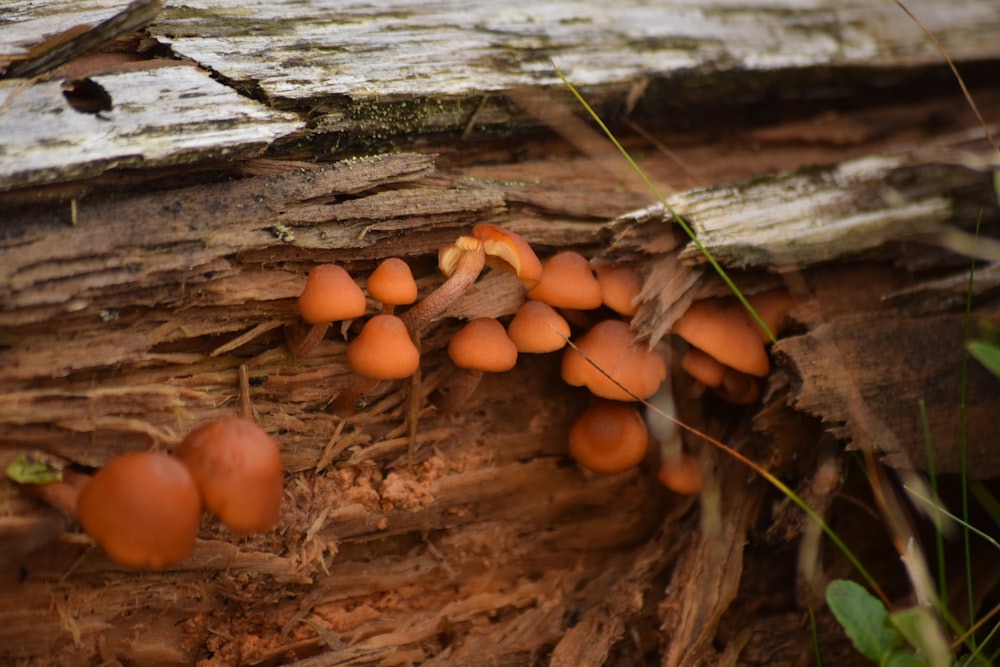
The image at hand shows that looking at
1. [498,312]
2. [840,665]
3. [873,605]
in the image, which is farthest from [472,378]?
[840,665]

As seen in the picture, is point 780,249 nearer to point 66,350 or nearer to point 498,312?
point 498,312

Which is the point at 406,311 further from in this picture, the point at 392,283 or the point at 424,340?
the point at 392,283

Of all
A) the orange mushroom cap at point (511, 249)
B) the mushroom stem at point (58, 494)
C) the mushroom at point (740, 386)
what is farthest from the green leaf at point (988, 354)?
the mushroom stem at point (58, 494)

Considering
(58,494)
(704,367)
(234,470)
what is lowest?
(704,367)

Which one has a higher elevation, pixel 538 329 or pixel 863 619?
pixel 538 329

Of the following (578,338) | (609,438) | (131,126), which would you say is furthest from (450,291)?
Result: (131,126)

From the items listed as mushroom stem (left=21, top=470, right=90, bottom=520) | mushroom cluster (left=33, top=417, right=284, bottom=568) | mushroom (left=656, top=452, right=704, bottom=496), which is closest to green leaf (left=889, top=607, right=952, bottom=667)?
mushroom (left=656, top=452, right=704, bottom=496)

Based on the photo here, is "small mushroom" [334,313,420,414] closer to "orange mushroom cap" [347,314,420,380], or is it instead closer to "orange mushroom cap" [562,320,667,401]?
"orange mushroom cap" [347,314,420,380]
